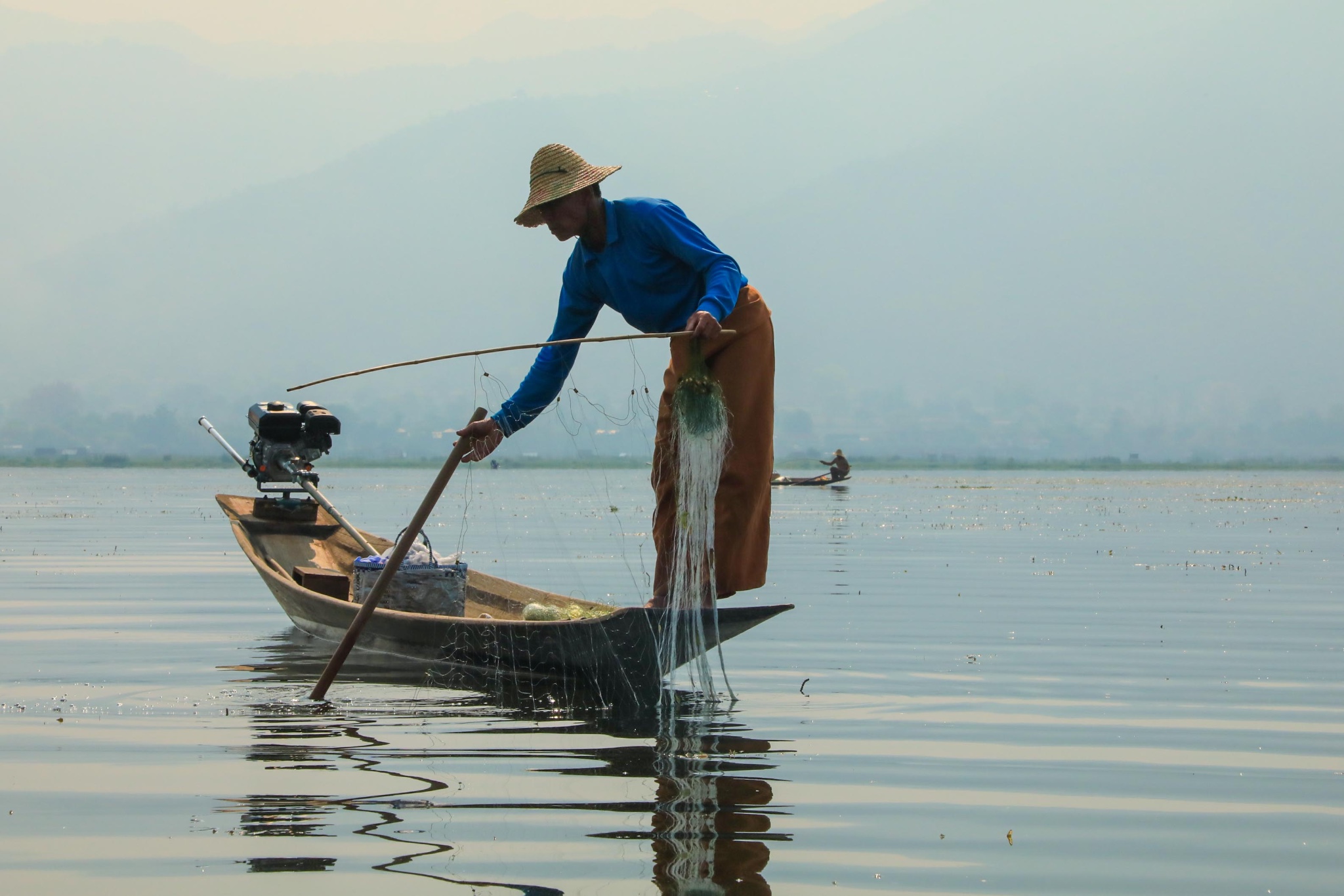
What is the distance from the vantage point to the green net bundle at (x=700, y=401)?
608 centimetres

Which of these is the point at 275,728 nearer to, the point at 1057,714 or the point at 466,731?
the point at 466,731

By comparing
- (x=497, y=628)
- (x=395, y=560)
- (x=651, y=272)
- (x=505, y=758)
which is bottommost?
(x=505, y=758)

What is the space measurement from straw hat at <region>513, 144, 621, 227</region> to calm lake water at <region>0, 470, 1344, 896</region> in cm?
142

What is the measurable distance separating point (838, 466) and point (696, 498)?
153ft

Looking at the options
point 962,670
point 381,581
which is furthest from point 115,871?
point 962,670

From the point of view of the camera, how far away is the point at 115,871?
4070 millimetres

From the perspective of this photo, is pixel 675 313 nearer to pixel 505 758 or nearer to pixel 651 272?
pixel 651 272

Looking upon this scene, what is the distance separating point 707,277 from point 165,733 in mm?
2849

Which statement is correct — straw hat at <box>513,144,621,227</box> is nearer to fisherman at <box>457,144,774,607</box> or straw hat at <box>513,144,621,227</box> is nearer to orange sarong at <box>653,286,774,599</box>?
fisherman at <box>457,144,774,607</box>

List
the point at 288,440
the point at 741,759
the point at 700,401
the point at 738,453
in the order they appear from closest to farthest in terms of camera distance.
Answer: the point at 741,759
the point at 700,401
the point at 738,453
the point at 288,440

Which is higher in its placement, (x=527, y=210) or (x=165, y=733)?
(x=527, y=210)

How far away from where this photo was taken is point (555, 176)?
6.33 metres

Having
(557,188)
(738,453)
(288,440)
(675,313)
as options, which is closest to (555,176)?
(557,188)

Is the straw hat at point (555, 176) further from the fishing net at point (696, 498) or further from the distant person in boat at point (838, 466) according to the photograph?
the distant person in boat at point (838, 466)
